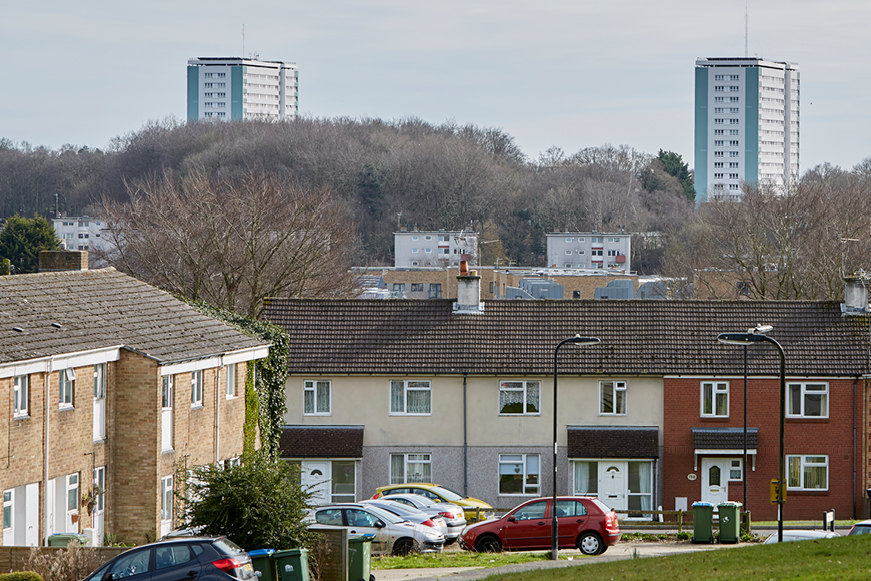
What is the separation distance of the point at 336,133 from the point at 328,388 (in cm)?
Answer: 13275

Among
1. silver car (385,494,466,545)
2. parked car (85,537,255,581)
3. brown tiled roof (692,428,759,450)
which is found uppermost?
parked car (85,537,255,581)

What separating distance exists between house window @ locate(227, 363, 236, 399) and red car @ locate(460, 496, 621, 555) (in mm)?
7840

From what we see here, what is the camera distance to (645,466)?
35781 millimetres

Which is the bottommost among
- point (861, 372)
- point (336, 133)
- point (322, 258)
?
point (861, 372)

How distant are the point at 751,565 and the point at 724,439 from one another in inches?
696

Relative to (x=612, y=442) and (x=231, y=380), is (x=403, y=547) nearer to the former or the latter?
(x=231, y=380)

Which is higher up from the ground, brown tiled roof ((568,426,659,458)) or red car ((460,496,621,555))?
brown tiled roof ((568,426,659,458))

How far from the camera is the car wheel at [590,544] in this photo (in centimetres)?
2558

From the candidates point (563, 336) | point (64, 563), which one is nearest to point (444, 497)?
point (563, 336)

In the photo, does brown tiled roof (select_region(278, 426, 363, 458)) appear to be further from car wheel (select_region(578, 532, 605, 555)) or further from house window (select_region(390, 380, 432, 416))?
car wheel (select_region(578, 532, 605, 555))

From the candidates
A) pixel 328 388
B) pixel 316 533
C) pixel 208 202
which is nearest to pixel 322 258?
pixel 208 202

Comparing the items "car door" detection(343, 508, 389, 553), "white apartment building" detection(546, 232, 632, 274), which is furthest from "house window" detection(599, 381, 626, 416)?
"white apartment building" detection(546, 232, 632, 274)

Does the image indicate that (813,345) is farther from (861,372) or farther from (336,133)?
(336,133)

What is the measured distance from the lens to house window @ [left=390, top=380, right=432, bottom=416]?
3684 cm
